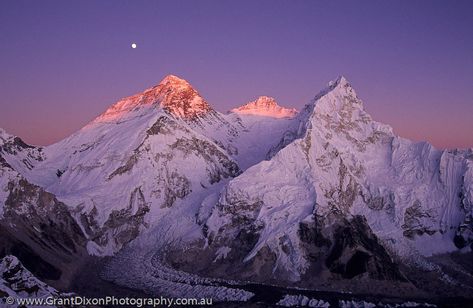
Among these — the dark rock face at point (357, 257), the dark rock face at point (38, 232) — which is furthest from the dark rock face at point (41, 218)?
the dark rock face at point (357, 257)

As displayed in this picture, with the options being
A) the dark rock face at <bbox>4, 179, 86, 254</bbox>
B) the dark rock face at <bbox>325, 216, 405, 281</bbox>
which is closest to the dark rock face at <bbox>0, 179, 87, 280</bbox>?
the dark rock face at <bbox>4, 179, 86, 254</bbox>

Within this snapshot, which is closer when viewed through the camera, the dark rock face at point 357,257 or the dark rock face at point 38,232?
the dark rock face at point 38,232

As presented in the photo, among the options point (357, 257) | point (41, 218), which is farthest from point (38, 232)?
point (357, 257)

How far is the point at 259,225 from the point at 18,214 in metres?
68.9

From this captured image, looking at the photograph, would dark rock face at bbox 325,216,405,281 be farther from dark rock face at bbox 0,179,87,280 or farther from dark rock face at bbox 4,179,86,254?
dark rock face at bbox 4,179,86,254

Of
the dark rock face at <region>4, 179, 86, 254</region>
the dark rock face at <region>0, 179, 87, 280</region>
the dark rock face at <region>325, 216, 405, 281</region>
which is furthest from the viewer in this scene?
the dark rock face at <region>4, 179, 86, 254</region>

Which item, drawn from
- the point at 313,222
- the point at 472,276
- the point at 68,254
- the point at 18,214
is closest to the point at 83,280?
the point at 68,254

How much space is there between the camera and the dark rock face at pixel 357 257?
527ft

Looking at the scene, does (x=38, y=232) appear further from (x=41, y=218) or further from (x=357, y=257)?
(x=357, y=257)

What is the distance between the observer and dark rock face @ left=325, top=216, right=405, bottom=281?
527 feet

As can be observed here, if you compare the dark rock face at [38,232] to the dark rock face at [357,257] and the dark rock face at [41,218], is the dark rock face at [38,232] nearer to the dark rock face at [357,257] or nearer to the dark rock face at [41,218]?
the dark rock face at [41,218]

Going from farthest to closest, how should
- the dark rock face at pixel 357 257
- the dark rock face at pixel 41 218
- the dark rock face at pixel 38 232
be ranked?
the dark rock face at pixel 41 218
the dark rock face at pixel 357 257
the dark rock face at pixel 38 232

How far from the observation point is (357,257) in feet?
542

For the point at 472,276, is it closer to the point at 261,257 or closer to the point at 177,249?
the point at 261,257
